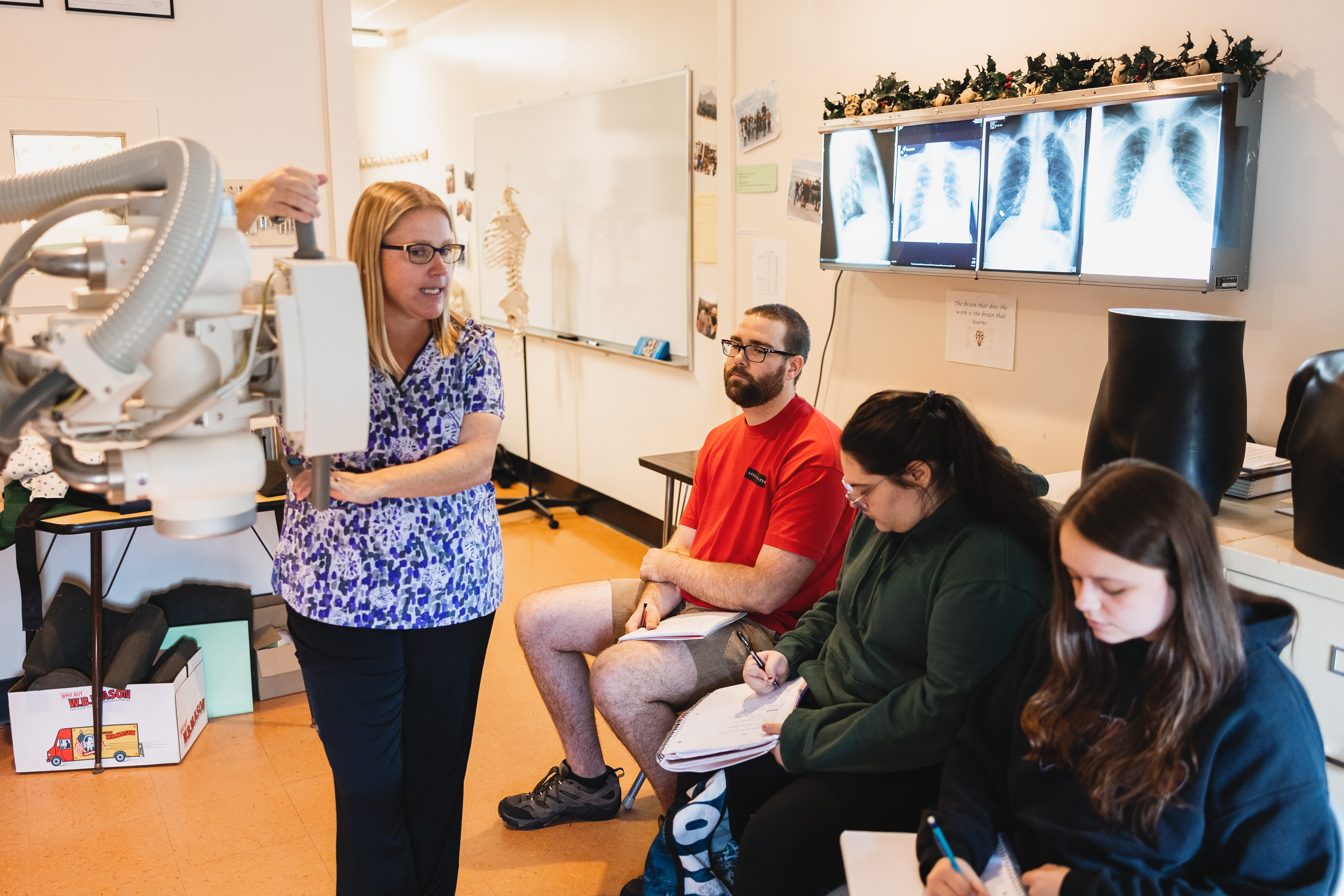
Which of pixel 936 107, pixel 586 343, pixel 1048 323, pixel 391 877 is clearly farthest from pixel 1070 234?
pixel 586 343

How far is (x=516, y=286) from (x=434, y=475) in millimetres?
3791

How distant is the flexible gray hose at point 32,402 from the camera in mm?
827

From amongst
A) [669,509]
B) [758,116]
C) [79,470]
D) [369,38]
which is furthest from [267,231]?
[369,38]

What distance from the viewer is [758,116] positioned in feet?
12.1

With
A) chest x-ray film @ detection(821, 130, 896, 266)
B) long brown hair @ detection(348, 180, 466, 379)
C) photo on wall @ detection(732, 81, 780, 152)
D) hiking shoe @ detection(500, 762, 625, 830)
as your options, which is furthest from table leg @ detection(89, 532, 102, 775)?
photo on wall @ detection(732, 81, 780, 152)

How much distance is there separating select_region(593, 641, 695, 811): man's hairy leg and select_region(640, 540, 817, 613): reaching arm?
0.52 feet

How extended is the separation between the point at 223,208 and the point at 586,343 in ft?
13.4

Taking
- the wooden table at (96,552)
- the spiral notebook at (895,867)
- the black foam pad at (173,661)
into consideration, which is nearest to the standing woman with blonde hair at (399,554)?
the spiral notebook at (895,867)

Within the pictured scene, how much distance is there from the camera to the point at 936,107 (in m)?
2.79

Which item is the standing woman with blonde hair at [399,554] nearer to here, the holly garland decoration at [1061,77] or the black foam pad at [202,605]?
the black foam pad at [202,605]

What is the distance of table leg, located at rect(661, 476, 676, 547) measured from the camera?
366cm

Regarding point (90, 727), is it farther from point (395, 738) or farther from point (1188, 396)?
point (1188, 396)

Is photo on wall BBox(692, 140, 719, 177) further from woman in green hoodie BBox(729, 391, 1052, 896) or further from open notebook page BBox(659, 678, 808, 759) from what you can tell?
open notebook page BBox(659, 678, 808, 759)

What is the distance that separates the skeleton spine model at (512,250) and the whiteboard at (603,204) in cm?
11
